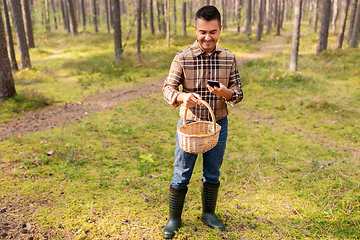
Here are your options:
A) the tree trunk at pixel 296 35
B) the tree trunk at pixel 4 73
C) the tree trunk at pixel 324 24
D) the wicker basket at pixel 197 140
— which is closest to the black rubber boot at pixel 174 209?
the wicker basket at pixel 197 140

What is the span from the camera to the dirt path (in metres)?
7.03

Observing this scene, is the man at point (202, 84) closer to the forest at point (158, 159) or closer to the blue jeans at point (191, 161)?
the blue jeans at point (191, 161)

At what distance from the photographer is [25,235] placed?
296 centimetres

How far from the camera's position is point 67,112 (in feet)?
27.6

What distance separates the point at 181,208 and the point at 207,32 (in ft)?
7.29

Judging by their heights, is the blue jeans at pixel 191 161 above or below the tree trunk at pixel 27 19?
below

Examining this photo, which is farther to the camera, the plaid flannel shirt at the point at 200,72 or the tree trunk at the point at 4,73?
the tree trunk at the point at 4,73

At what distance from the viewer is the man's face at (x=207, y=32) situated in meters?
2.38

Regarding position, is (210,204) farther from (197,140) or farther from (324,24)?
(324,24)

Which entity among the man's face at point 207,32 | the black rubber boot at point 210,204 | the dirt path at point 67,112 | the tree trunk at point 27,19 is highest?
the tree trunk at point 27,19

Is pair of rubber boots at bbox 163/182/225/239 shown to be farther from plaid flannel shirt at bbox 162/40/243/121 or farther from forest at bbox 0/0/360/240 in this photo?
plaid flannel shirt at bbox 162/40/243/121

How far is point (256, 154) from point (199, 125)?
10.8 ft

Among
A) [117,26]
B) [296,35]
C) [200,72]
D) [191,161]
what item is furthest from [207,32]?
[117,26]

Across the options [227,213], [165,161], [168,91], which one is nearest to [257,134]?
[165,161]
